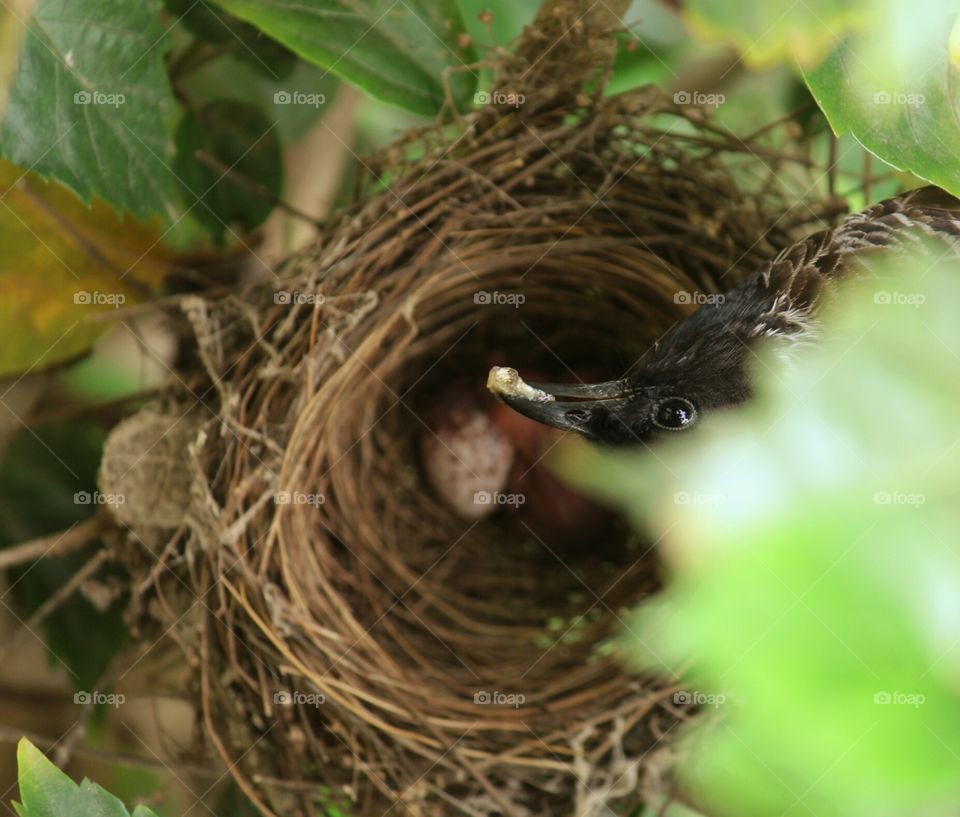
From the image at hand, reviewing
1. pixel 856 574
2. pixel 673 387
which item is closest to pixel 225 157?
pixel 673 387

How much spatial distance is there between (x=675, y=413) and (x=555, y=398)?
0.12m

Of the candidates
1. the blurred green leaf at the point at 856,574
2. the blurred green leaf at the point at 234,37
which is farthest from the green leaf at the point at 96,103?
the blurred green leaf at the point at 856,574

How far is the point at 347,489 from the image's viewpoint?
1135 millimetres

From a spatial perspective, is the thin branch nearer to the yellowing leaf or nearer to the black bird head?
the yellowing leaf

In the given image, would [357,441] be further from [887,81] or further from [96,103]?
[887,81]

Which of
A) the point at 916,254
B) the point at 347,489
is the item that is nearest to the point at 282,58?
the point at 347,489

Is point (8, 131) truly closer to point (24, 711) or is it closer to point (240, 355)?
point (240, 355)

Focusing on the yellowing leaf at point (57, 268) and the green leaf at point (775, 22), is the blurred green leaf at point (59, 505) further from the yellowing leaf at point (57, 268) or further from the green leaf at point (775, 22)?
the green leaf at point (775, 22)

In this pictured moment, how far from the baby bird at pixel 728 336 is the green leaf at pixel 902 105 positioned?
12 cm

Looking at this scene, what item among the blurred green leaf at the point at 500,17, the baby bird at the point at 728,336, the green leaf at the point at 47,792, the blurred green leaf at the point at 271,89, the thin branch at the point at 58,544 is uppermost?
the blurred green leaf at the point at 500,17

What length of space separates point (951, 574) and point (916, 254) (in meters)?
0.57

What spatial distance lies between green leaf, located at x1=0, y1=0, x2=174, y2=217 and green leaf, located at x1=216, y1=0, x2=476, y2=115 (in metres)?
0.12

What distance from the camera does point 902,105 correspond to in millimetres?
757

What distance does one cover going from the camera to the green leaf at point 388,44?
37.1 inches
